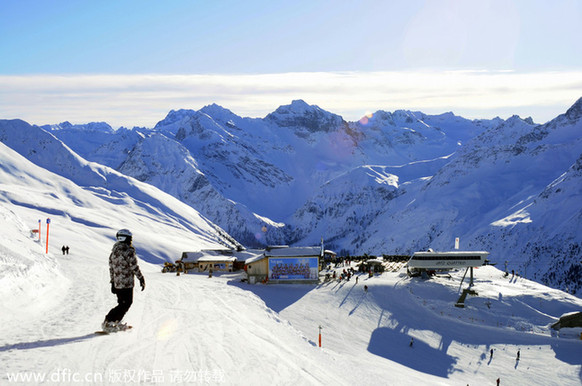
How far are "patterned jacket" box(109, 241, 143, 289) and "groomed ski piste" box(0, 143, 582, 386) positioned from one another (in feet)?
5.90

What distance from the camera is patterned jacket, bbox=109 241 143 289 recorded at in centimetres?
1506

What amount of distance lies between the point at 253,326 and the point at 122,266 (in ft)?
A: 38.2

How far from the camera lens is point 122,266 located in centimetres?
1508

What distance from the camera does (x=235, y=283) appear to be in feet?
183

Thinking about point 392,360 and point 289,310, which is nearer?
point 392,360

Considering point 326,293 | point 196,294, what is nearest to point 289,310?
point 326,293

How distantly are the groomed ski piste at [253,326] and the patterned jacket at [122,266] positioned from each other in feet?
5.90

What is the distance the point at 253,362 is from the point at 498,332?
44.1m

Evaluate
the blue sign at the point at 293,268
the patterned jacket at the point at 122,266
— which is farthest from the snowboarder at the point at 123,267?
the blue sign at the point at 293,268

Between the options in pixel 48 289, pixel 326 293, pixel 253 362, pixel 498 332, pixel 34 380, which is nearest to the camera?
pixel 34 380

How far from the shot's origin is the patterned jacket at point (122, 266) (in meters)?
15.1

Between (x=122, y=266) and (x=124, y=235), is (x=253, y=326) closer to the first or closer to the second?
(x=122, y=266)

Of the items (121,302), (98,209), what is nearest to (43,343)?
(121,302)

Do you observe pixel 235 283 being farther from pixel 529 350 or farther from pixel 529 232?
pixel 529 232
